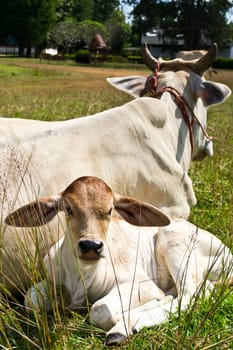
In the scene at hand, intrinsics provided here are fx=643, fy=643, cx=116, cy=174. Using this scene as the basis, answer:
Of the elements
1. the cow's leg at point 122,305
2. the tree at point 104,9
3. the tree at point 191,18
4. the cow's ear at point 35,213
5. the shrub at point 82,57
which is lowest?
the shrub at point 82,57

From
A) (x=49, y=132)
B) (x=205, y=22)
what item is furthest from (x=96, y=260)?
(x=205, y=22)

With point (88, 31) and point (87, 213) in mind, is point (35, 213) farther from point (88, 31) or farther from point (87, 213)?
point (88, 31)

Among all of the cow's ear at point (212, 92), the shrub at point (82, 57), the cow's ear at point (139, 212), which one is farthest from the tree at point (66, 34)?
the cow's ear at point (139, 212)

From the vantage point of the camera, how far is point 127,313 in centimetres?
371

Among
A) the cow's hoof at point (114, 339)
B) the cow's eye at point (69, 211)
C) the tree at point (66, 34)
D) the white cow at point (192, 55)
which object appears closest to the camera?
the cow's hoof at point (114, 339)

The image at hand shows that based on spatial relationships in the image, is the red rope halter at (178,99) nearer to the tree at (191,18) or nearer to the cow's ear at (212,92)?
the cow's ear at (212,92)

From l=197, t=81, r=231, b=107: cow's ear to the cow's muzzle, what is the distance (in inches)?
113

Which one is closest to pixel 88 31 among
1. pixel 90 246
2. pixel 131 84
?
pixel 131 84

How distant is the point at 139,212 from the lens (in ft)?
12.9

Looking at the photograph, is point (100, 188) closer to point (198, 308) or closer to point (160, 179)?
point (198, 308)

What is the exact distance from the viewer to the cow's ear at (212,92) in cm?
596

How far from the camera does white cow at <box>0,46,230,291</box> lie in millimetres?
4293

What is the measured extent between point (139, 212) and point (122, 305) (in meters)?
0.58

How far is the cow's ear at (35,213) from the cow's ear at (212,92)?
8.33 ft
